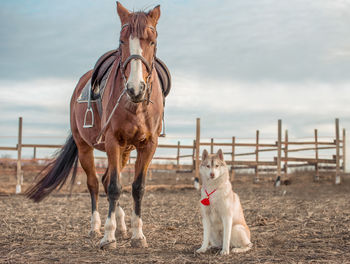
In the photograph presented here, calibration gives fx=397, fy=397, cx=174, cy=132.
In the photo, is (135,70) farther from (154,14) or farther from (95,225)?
(95,225)

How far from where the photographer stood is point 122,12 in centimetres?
408

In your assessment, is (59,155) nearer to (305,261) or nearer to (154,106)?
(154,106)

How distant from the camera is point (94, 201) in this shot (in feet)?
18.3

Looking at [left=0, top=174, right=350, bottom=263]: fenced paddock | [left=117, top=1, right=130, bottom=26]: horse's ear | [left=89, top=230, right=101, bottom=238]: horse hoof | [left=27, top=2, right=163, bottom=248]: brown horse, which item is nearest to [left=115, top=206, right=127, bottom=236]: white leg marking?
[left=27, top=2, right=163, bottom=248]: brown horse

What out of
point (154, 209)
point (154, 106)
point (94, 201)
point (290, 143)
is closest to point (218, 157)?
point (154, 106)

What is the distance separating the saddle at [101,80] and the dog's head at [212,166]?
4.06 feet

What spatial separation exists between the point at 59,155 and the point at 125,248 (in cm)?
274

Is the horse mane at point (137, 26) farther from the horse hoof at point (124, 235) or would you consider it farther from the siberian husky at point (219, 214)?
the horse hoof at point (124, 235)

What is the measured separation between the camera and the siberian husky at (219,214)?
405cm

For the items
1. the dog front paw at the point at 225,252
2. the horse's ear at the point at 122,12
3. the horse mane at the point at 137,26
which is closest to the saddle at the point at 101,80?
the horse's ear at the point at 122,12

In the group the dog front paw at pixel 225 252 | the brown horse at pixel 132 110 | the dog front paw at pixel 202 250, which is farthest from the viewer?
the dog front paw at pixel 202 250

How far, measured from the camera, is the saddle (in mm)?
5018

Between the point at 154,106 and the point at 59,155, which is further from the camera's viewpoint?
the point at 59,155

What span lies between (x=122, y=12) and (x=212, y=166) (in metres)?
1.86
